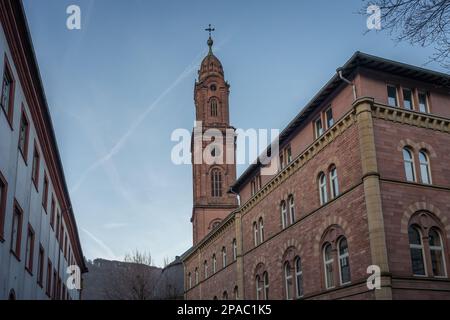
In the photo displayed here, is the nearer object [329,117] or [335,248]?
[335,248]

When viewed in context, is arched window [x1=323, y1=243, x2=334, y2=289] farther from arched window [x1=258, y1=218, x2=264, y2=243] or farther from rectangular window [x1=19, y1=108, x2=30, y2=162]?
rectangular window [x1=19, y1=108, x2=30, y2=162]

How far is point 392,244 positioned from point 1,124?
14.5 metres

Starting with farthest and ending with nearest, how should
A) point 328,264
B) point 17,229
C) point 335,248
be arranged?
point 328,264 → point 335,248 → point 17,229

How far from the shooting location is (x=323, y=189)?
26.1 metres

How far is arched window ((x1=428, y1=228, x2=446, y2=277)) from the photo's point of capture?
21.6m

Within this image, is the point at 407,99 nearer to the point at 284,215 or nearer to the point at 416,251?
the point at 416,251

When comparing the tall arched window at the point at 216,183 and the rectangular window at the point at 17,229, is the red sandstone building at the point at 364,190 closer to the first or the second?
the rectangular window at the point at 17,229

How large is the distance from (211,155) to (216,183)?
12.3 ft

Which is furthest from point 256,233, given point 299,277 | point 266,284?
point 299,277

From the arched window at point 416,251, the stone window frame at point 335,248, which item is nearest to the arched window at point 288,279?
the stone window frame at point 335,248

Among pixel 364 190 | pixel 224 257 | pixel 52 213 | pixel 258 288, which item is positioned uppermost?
pixel 52 213

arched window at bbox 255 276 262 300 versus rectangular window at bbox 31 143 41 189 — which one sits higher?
rectangular window at bbox 31 143 41 189

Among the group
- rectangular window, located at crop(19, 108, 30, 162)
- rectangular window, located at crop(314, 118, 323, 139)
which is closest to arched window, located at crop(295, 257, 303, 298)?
rectangular window, located at crop(314, 118, 323, 139)
